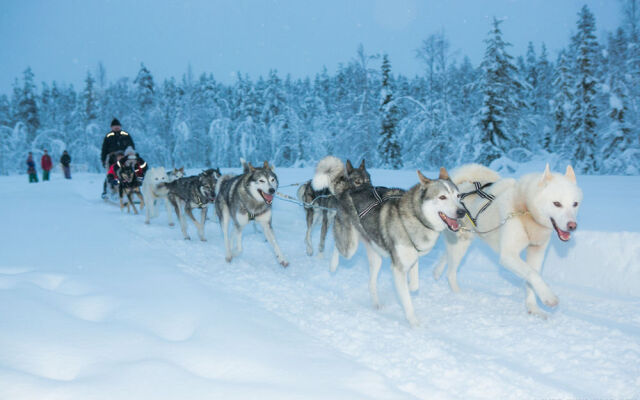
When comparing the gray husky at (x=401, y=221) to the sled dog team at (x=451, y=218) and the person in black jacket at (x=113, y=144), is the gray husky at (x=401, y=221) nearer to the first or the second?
the sled dog team at (x=451, y=218)

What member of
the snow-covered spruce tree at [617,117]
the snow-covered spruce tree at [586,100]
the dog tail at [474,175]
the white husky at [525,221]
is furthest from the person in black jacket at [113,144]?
the snow-covered spruce tree at [586,100]

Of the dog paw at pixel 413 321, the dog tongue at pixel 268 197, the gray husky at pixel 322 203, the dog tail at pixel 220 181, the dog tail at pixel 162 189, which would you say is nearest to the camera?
the dog paw at pixel 413 321

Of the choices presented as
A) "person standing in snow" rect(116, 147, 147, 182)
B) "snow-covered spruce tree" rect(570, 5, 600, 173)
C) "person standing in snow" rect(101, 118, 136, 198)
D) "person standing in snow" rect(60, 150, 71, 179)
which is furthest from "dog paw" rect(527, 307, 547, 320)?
"person standing in snow" rect(60, 150, 71, 179)

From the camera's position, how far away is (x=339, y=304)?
4.01m

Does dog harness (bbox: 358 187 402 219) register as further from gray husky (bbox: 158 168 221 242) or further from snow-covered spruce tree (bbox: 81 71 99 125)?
snow-covered spruce tree (bbox: 81 71 99 125)

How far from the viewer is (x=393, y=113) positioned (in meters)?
26.4

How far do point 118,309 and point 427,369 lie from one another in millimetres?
2495

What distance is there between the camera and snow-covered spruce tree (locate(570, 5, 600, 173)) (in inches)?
842

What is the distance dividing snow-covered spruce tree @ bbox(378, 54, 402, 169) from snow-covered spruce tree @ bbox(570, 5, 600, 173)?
10.1m

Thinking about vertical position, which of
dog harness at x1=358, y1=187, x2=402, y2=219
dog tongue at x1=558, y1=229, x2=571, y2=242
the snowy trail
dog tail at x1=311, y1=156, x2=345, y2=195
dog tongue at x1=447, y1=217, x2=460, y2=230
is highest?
dog tail at x1=311, y1=156, x2=345, y2=195

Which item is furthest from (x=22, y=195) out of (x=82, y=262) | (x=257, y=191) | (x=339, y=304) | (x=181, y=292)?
(x=339, y=304)

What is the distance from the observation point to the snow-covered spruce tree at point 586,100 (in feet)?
70.2

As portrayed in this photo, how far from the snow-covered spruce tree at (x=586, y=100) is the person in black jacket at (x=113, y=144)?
860 inches

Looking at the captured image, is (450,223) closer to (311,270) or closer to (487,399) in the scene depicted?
(487,399)
